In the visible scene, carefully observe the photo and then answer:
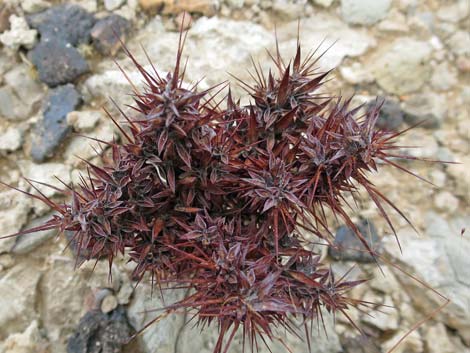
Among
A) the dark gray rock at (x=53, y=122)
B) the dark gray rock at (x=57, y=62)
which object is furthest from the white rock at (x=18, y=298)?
the dark gray rock at (x=57, y=62)

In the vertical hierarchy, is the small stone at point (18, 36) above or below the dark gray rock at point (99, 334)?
above

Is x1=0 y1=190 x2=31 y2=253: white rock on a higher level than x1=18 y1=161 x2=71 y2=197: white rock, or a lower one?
lower

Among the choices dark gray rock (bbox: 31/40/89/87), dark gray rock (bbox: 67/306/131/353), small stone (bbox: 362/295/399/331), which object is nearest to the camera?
dark gray rock (bbox: 67/306/131/353)

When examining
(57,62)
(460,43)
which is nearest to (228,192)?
(57,62)

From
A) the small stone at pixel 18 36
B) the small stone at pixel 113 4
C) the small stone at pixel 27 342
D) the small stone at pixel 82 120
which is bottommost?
the small stone at pixel 27 342

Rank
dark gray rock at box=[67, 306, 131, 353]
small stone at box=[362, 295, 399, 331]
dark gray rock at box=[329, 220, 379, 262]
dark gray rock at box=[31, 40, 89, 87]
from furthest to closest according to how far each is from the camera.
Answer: dark gray rock at box=[31, 40, 89, 87]
dark gray rock at box=[329, 220, 379, 262]
small stone at box=[362, 295, 399, 331]
dark gray rock at box=[67, 306, 131, 353]

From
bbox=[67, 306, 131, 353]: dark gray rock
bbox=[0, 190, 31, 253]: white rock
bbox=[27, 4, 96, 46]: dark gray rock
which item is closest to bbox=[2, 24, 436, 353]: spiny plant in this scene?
bbox=[67, 306, 131, 353]: dark gray rock

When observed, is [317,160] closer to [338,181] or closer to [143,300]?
[338,181]

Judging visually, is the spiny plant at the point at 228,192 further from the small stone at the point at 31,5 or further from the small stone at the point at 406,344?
the small stone at the point at 31,5

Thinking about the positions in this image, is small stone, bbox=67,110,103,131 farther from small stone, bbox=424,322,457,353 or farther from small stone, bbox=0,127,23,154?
small stone, bbox=424,322,457,353
